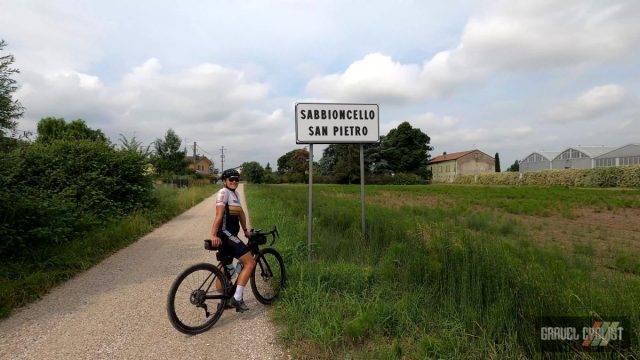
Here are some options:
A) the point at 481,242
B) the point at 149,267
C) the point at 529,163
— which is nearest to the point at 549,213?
the point at 481,242

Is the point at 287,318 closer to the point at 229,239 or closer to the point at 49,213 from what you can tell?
the point at 229,239

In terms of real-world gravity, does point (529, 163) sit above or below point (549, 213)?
above

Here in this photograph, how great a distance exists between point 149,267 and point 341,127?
4.34 m

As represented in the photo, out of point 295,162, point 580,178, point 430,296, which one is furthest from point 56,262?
point 295,162

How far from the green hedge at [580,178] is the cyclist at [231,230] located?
4936cm

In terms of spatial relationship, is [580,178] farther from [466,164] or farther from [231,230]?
[231,230]

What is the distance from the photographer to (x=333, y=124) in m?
6.81

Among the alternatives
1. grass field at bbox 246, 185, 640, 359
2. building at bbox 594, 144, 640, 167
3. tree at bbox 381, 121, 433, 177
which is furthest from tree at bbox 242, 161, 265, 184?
grass field at bbox 246, 185, 640, 359

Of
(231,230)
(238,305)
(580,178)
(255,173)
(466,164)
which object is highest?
(466,164)

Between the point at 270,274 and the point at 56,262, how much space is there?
410 centimetres

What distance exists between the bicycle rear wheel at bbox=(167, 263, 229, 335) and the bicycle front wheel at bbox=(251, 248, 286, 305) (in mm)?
630

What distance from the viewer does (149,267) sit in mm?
6953

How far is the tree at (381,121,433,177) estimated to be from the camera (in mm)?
80500

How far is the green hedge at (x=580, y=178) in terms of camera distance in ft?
135
